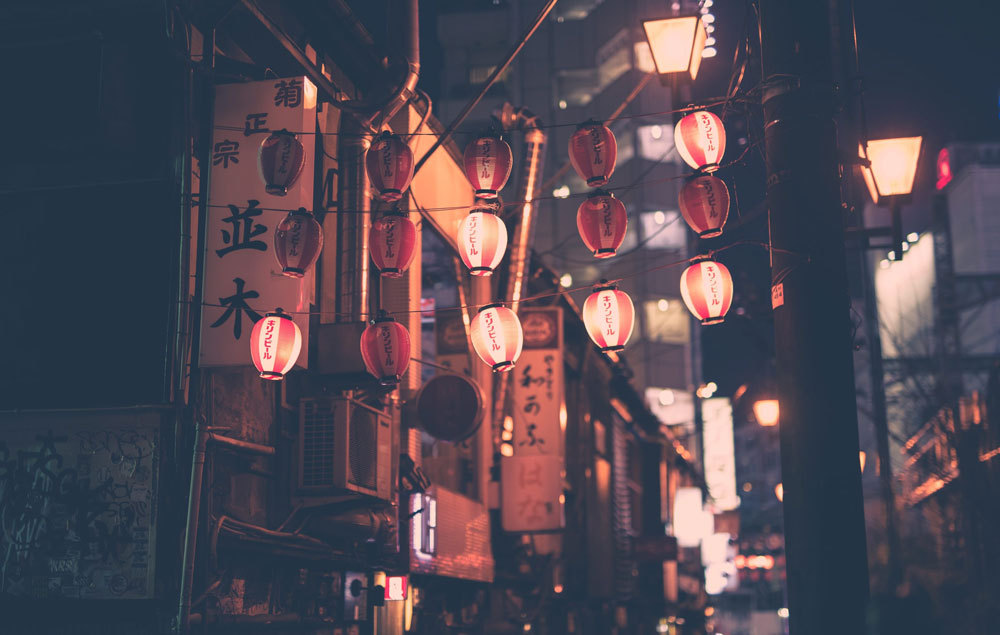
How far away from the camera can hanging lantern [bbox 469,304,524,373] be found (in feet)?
51.2

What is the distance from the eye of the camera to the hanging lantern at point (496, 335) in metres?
15.6

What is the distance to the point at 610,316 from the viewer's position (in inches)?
594

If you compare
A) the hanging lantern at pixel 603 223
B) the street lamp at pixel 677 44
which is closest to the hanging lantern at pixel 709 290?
the hanging lantern at pixel 603 223

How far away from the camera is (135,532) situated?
11.4m

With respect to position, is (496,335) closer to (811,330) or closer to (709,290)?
(709,290)

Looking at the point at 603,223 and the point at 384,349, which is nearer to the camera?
the point at 603,223

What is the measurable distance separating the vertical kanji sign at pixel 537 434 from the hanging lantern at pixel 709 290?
9.96 m

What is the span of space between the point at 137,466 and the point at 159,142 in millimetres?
4191

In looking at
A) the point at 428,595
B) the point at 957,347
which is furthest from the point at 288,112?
the point at 957,347

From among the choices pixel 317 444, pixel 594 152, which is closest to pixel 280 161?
pixel 317 444

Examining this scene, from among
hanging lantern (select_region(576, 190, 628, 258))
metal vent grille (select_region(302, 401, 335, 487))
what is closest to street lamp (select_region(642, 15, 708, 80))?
hanging lantern (select_region(576, 190, 628, 258))

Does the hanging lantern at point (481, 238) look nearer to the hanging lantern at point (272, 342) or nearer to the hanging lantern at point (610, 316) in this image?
the hanging lantern at point (610, 316)

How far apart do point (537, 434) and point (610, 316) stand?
10.2 metres

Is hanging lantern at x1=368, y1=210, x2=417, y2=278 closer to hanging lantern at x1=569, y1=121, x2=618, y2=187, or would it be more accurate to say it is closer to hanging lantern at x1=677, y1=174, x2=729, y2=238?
hanging lantern at x1=569, y1=121, x2=618, y2=187
